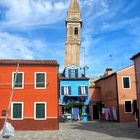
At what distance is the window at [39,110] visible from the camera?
1080 inches

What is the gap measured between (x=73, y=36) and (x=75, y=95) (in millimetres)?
30098

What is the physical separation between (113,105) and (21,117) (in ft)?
54.7

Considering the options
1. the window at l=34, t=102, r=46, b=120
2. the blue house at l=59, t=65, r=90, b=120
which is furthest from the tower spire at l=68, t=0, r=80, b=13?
the window at l=34, t=102, r=46, b=120

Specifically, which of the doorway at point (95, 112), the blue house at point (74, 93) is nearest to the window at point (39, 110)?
the blue house at point (74, 93)

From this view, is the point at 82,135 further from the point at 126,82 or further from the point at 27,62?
the point at 126,82

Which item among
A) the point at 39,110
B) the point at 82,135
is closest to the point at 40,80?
the point at 39,110

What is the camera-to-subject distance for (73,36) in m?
73.3

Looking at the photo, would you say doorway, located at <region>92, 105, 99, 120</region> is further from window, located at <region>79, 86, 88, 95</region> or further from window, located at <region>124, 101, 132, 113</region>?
window, located at <region>124, 101, 132, 113</region>

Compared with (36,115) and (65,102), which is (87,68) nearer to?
(65,102)

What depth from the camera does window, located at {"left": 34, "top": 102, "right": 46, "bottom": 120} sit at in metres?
27.4

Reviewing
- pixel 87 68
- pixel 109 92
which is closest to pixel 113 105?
pixel 109 92

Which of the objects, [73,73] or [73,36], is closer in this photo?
[73,73]

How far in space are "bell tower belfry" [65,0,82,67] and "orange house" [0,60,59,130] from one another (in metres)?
41.1

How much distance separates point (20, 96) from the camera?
1100 inches
